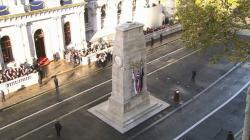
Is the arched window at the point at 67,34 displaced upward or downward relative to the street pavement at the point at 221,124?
upward

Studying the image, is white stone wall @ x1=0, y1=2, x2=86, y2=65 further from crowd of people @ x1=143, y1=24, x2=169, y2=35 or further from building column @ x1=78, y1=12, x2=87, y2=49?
crowd of people @ x1=143, y1=24, x2=169, y2=35

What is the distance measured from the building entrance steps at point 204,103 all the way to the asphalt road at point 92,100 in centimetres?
69

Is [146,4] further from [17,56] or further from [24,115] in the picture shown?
[24,115]

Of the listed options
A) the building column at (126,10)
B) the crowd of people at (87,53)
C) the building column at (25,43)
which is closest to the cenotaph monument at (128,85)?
the crowd of people at (87,53)

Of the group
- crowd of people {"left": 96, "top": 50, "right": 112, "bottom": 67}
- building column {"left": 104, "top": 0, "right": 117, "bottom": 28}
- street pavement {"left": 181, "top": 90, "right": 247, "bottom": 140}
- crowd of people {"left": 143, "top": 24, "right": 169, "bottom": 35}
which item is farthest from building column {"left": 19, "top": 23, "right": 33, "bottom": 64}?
street pavement {"left": 181, "top": 90, "right": 247, "bottom": 140}

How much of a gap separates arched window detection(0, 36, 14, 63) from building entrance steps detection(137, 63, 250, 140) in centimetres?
1805

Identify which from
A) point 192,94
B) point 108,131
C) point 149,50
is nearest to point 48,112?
point 108,131

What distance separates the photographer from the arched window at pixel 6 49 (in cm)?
3256

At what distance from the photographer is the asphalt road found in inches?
941

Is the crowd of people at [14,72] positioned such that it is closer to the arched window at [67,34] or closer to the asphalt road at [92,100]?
the asphalt road at [92,100]

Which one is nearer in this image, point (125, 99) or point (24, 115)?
point (125, 99)

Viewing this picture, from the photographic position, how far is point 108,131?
78.6 feet

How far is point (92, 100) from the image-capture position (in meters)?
28.5

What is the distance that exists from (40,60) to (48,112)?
36.1 ft
